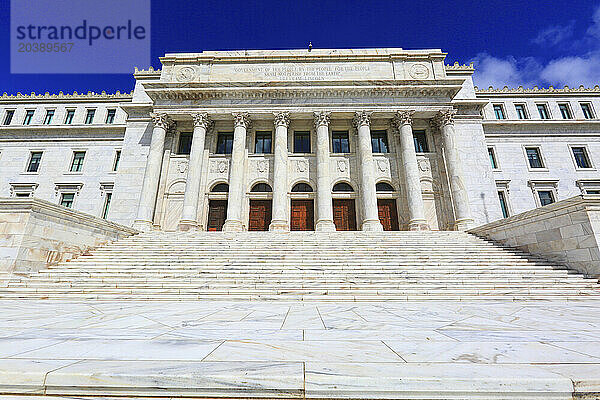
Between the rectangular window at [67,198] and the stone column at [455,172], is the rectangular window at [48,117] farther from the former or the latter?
the stone column at [455,172]

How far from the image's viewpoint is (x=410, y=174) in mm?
20922

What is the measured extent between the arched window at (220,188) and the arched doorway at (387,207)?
12104 millimetres

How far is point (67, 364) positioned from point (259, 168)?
21.3 metres

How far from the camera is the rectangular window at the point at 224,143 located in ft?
80.3

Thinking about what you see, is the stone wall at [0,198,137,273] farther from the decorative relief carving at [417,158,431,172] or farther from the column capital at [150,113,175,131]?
the decorative relief carving at [417,158,431,172]

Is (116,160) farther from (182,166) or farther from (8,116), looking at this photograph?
(8,116)

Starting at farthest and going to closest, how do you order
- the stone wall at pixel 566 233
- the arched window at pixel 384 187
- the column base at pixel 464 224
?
the arched window at pixel 384 187, the column base at pixel 464 224, the stone wall at pixel 566 233

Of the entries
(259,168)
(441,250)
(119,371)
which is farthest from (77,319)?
(259,168)

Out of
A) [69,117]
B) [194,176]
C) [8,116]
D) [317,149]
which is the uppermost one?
[8,116]

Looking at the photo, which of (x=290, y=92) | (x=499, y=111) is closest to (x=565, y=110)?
(x=499, y=111)

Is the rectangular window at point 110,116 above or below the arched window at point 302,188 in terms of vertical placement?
above

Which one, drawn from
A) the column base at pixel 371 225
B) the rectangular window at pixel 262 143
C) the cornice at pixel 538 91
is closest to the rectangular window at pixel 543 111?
the cornice at pixel 538 91

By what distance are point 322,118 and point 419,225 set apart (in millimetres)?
10655

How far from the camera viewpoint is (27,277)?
10.1 metres
